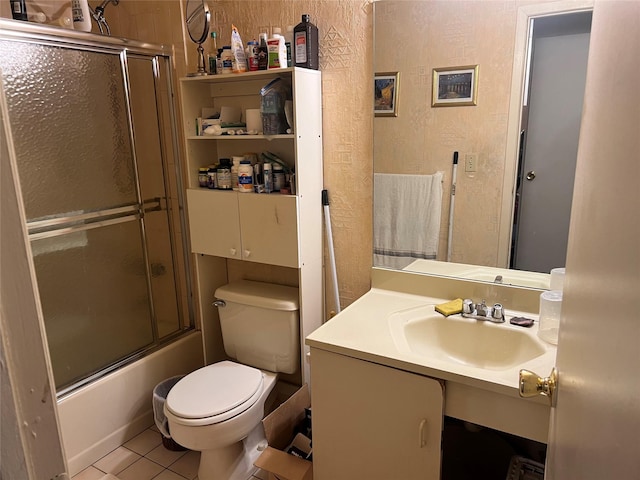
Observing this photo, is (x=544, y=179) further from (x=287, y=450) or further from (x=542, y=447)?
(x=287, y=450)

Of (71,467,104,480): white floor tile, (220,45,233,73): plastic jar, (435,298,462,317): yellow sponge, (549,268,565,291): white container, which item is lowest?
(71,467,104,480): white floor tile

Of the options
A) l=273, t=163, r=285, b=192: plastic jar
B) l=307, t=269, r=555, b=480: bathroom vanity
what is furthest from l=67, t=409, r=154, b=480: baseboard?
l=273, t=163, r=285, b=192: plastic jar

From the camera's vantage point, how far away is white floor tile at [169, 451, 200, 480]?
189 centimetres

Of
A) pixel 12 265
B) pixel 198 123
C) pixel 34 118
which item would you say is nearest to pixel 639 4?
pixel 12 265

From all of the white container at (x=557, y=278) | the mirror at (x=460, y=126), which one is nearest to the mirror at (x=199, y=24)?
the mirror at (x=460, y=126)

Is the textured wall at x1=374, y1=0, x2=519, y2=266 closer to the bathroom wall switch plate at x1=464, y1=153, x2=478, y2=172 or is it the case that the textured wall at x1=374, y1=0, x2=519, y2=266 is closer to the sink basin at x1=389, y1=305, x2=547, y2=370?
the bathroom wall switch plate at x1=464, y1=153, x2=478, y2=172

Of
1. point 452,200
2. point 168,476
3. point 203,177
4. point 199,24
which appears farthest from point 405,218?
point 168,476

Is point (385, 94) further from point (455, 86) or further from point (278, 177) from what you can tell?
point (278, 177)

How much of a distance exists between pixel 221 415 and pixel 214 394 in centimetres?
11

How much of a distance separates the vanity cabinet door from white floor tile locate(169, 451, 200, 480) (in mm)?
686

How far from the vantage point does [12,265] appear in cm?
45

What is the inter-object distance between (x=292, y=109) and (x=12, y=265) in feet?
4.77

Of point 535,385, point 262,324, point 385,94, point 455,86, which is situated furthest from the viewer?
point 262,324

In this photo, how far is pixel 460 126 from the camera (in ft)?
5.16
